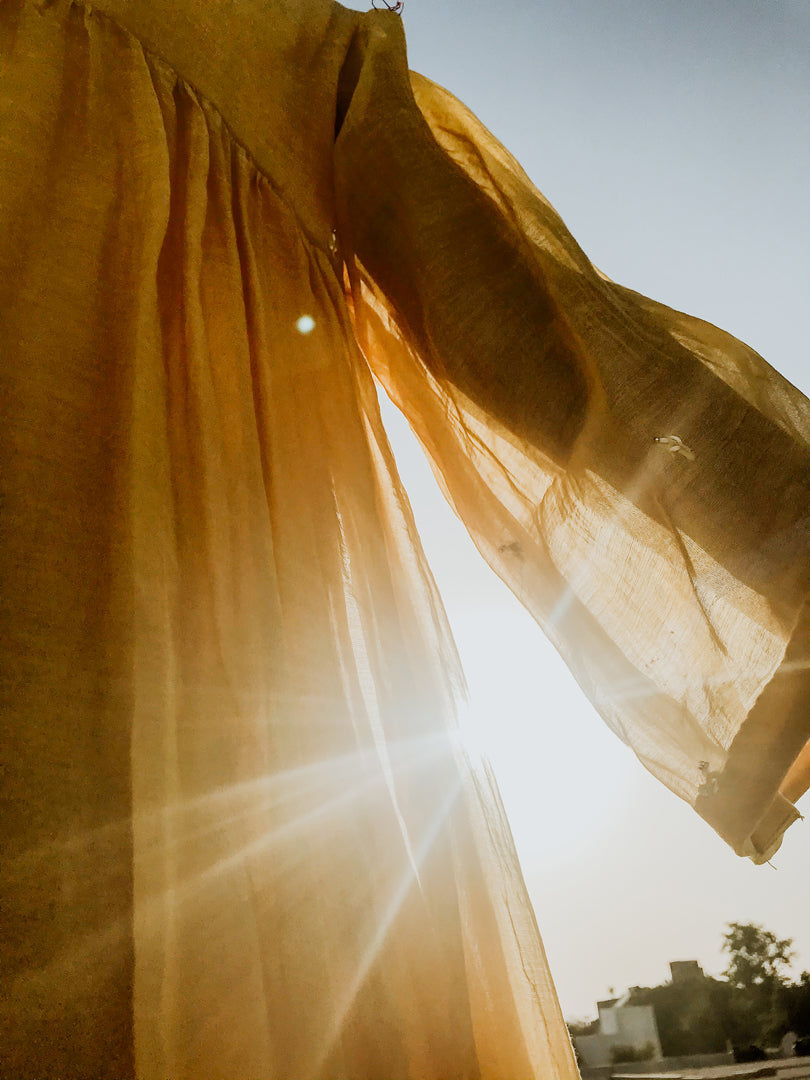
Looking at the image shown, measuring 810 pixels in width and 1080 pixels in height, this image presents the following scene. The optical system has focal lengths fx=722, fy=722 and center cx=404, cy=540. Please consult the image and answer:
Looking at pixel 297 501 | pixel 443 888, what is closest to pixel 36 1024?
pixel 443 888

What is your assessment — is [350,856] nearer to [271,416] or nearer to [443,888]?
[443,888]

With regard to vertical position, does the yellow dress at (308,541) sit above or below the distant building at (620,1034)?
above

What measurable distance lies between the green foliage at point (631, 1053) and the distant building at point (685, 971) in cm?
202

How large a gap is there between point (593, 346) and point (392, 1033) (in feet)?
1.93

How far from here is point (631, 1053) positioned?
1708 cm

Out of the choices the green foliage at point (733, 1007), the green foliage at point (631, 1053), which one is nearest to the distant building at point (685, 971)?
the green foliage at point (733, 1007)

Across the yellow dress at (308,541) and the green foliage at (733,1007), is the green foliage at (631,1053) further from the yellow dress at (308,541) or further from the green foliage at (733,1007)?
the yellow dress at (308,541)

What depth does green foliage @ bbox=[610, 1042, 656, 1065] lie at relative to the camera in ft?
55.0

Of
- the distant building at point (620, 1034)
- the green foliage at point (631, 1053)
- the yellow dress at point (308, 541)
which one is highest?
the yellow dress at point (308, 541)

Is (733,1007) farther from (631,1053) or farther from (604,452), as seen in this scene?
(604,452)

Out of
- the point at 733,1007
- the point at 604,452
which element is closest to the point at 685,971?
the point at 733,1007

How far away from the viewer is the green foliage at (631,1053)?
16.8 meters

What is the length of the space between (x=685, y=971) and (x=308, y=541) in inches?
882

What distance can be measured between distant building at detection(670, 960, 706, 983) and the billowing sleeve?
22014 millimetres
